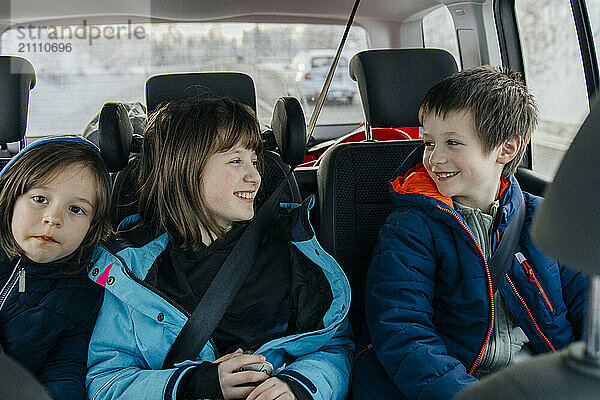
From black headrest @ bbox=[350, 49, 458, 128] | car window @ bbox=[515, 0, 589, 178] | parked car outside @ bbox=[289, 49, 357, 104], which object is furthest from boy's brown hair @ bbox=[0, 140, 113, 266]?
parked car outside @ bbox=[289, 49, 357, 104]

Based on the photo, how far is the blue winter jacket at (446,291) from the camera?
5.54 ft

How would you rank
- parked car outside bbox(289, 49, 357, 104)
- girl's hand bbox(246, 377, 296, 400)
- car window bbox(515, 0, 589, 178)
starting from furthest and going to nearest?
parked car outside bbox(289, 49, 357, 104) → car window bbox(515, 0, 589, 178) → girl's hand bbox(246, 377, 296, 400)

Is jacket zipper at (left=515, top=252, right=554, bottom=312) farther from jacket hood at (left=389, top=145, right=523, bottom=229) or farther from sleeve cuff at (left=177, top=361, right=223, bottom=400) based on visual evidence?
sleeve cuff at (left=177, top=361, right=223, bottom=400)

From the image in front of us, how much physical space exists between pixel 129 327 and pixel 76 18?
188 centimetres

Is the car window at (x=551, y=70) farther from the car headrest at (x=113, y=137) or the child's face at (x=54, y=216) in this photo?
the child's face at (x=54, y=216)

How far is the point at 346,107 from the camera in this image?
12.1ft

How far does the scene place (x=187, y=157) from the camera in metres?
1.89

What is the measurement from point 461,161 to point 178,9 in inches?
70.6

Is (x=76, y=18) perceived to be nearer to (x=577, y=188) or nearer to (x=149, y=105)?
(x=149, y=105)

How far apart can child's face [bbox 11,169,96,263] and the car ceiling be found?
1489mm

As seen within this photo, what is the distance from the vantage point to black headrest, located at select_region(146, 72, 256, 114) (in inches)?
83.1

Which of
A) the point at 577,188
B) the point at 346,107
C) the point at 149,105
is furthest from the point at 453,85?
the point at 346,107

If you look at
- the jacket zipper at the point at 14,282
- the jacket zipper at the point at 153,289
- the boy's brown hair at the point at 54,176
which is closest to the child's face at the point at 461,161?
the jacket zipper at the point at 153,289

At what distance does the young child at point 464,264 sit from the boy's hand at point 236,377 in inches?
12.8
